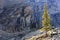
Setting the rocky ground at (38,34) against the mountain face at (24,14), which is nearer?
the rocky ground at (38,34)

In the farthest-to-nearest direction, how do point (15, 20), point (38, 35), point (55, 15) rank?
point (15, 20) → point (55, 15) → point (38, 35)

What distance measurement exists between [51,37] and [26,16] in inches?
122

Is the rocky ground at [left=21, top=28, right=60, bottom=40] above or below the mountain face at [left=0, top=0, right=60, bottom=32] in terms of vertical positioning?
below

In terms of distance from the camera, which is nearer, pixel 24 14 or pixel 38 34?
pixel 38 34

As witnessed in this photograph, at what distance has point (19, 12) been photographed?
1322 cm

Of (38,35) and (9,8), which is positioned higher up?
(9,8)

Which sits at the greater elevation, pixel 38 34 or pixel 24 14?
pixel 24 14

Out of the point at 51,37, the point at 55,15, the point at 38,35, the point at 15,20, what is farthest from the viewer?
the point at 15,20

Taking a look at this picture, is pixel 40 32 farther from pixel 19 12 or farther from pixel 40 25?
pixel 19 12

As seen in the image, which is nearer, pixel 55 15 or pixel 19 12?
pixel 55 15

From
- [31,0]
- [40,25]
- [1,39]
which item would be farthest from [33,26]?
[1,39]

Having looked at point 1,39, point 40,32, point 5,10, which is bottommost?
point 1,39

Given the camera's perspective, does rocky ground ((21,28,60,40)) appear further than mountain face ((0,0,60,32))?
No

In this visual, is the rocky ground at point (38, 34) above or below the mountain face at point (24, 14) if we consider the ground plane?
below
